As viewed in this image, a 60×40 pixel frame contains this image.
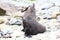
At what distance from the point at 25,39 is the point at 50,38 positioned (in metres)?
0.51

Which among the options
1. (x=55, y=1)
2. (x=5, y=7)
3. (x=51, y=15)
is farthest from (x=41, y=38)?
(x=55, y=1)

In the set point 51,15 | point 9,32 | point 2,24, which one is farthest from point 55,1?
point 9,32

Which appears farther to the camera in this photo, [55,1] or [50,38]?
[55,1]

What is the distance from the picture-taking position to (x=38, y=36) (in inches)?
203

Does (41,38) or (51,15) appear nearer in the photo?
(41,38)

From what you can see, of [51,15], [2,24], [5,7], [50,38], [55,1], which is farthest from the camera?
[55,1]

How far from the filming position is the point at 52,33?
17.5ft

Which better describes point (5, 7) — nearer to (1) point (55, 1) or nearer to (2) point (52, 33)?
(1) point (55, 1)

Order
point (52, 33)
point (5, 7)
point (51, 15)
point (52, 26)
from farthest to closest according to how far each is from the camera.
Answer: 1. point (5, 7)
2. point (51, 15)
3. point (52, 26)
4. point (52, 33)

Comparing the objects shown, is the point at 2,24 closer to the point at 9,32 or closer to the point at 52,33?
the point at 9,32

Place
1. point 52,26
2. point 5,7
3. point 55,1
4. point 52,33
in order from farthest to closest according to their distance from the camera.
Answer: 1. point 55,1
2. point 5,7
3. point 52,26
4. point 52,33

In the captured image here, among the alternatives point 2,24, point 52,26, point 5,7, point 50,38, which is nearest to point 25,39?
point 50,38

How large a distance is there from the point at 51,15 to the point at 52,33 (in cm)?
208

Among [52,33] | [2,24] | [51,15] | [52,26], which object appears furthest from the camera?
[51,15]
